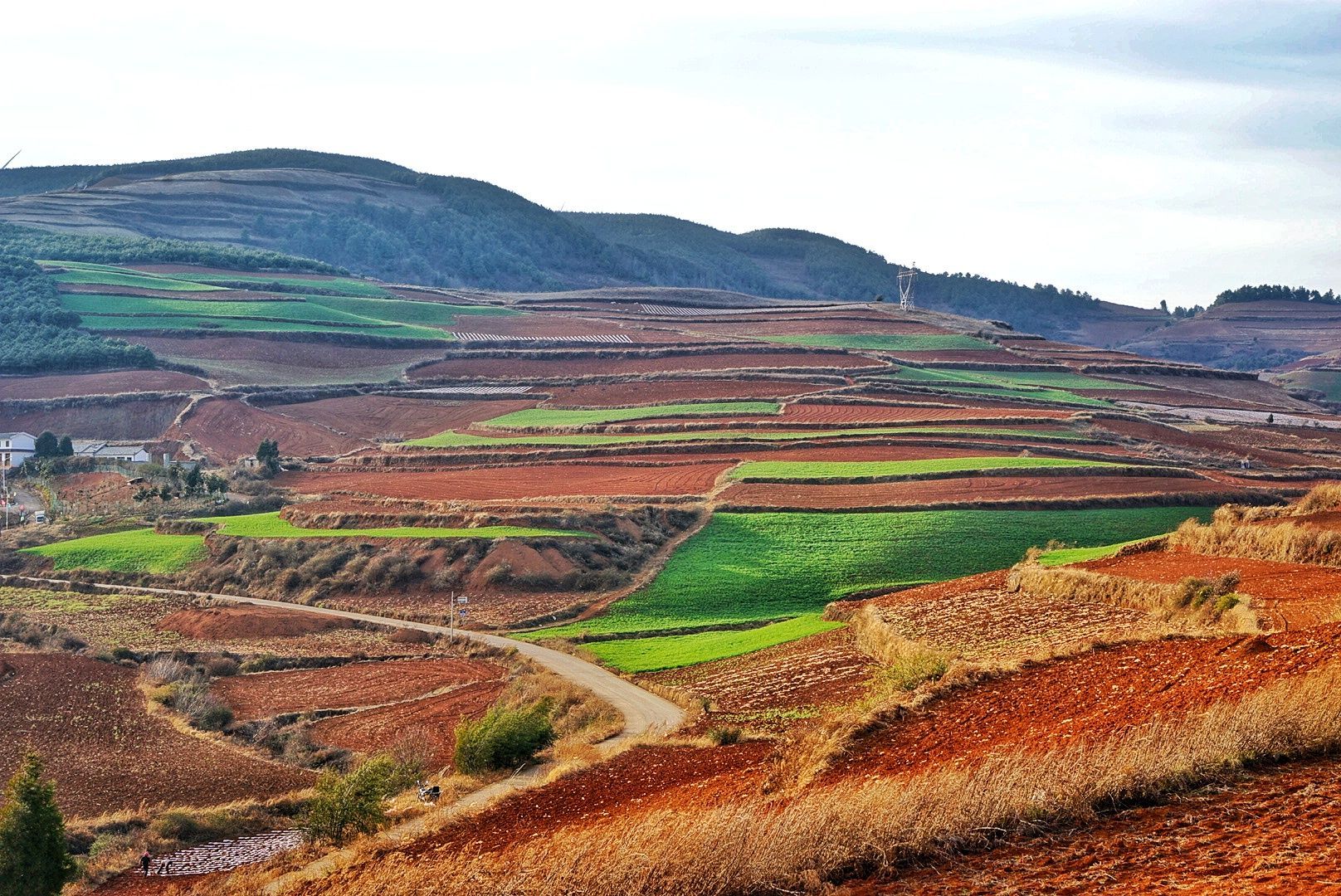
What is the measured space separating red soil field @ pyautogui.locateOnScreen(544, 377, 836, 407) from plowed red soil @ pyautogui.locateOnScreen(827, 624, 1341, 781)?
63.5 m

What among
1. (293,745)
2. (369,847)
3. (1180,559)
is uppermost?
(1180,559)

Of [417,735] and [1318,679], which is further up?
[1318,679]

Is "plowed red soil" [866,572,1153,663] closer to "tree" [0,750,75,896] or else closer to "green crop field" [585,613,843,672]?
"green crop field" [585,613,843,672]

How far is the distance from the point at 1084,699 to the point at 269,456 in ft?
194

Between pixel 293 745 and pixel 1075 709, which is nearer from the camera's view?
pixel 1075 709

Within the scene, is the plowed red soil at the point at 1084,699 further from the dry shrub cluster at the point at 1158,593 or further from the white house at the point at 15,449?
the white house at the point at 15,449

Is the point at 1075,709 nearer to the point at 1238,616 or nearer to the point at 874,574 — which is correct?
the point at 1238,616

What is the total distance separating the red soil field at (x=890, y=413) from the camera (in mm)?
72562

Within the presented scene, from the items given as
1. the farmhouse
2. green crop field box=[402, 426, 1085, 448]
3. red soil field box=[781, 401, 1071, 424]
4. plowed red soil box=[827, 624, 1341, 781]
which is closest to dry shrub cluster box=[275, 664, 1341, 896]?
plowed red soil box=[827, 624, 1341, 781]

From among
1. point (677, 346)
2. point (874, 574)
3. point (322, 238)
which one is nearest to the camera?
point (874, 574)

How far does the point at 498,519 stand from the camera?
51062mm

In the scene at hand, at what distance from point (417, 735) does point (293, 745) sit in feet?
9.04

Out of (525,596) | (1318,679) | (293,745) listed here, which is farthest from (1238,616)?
(525,596)

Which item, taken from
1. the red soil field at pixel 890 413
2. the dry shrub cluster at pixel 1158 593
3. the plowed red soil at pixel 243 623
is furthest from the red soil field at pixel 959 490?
the dry shrub cluster at pixel 1158 593
